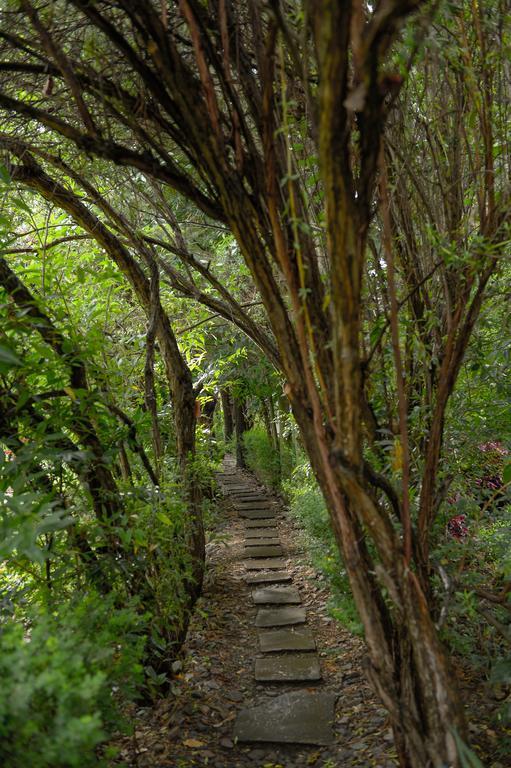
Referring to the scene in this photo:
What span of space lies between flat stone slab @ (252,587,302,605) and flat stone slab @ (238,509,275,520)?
3349 mm

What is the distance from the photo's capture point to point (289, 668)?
3672mm

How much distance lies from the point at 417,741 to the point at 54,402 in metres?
1.66

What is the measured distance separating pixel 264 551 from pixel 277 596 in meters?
1.59

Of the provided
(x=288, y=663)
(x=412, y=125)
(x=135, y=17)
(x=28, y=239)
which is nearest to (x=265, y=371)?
(x=28, y=239)

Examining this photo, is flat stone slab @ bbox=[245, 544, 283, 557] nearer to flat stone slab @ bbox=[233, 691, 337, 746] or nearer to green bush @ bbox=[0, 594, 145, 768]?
flat stone slab @ bbox=[233, 691, 337, 746]

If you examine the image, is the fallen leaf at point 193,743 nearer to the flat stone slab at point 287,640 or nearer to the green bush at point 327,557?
the green bush at point 327,557

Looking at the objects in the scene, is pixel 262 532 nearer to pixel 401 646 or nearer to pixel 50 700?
pixel 401 646

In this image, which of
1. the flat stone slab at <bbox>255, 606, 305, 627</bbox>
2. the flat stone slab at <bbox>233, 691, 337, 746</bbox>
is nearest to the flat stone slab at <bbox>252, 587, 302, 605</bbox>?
the flat stone slab at <bbox>255, 606, 305, 627</bbox>

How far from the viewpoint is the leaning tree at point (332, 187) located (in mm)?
1329

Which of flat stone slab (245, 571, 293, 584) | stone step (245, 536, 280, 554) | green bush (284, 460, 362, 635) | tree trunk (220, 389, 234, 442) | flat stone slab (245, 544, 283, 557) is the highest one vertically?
tree trunk (220, 389, 234, 442)

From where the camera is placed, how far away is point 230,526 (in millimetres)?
8523

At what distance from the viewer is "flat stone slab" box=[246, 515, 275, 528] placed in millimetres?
8227

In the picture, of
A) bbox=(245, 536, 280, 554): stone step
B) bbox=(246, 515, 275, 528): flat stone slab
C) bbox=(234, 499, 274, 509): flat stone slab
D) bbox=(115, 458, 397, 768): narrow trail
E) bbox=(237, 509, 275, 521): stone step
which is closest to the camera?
bbox=(115, 458, 397, 768): narrow trail

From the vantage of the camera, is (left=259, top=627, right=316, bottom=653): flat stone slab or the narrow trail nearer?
the narrow trail
